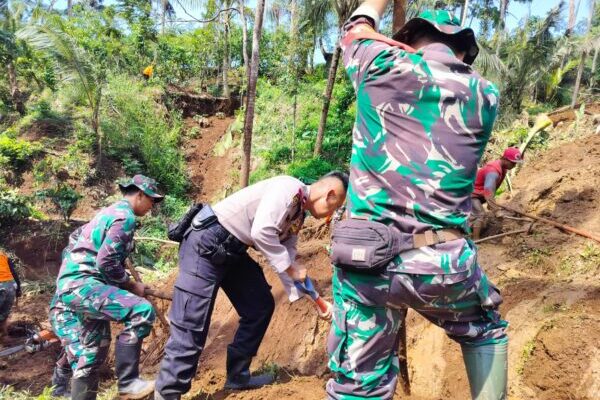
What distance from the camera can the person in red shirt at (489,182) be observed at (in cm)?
600

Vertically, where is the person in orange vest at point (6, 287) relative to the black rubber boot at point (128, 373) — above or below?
below

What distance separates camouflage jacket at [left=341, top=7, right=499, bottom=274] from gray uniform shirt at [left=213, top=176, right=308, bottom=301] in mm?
870

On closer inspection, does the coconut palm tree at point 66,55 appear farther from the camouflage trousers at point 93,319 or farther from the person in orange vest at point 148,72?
the camouflage trousers at point 93,319

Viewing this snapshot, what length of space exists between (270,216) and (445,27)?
4.36 ft

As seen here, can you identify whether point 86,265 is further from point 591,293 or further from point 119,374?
point 591,293

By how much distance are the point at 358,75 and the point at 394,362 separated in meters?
1.21

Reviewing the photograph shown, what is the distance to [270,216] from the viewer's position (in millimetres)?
2600

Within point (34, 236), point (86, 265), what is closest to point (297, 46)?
point (34, 236)

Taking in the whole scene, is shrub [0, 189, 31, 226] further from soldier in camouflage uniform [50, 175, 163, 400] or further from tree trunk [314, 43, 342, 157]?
tree trunk [314, 43, 342, 157]

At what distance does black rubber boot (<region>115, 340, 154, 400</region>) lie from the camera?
335 cm

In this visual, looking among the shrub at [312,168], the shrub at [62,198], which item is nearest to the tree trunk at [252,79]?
the shrub at [312,168]

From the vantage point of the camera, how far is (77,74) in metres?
11.7

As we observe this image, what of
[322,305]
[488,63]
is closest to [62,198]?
[322,305]

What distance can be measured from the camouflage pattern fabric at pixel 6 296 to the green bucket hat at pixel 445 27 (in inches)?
218
